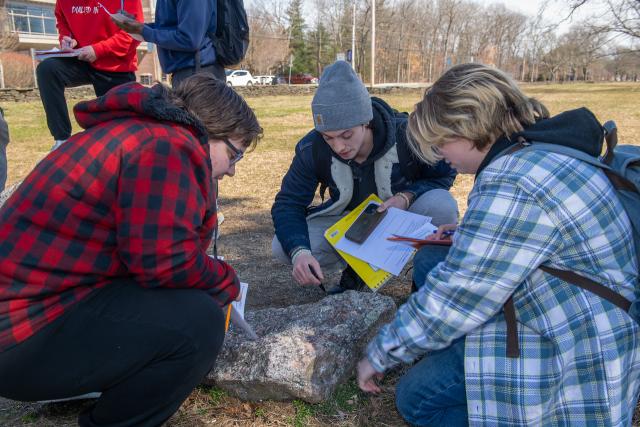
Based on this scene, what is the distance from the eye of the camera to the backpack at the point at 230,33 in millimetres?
3607

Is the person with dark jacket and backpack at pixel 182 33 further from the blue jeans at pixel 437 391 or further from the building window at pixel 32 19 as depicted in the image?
the building window at pixel 32 19

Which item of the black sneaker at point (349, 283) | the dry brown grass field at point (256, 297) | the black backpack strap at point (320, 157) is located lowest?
the dry brown grass field at point (256, 297)

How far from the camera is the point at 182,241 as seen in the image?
1683 millimetres

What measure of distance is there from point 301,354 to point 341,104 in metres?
1.17

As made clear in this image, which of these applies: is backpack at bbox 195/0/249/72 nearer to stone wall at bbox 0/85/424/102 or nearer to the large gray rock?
the large gray rock

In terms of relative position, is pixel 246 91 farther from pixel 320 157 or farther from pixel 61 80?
pixel 320 157

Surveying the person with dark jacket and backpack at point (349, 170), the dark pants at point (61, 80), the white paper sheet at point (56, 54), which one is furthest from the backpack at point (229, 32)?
the person with dark jacket and backpack at point (349, 170)

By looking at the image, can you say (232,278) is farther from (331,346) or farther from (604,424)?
(604,424)

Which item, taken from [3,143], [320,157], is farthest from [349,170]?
[3,143]

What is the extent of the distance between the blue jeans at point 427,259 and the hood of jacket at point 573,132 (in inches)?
26.7

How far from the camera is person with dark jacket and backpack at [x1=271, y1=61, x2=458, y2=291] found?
8.91 ft

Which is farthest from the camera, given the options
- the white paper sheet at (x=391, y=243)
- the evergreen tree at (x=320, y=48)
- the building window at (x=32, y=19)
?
the evergreen tree at (x=320, y=48)

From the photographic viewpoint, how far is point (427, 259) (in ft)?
7.37

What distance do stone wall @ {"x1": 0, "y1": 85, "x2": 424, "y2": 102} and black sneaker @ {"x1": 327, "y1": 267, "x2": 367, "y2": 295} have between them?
776 inches
